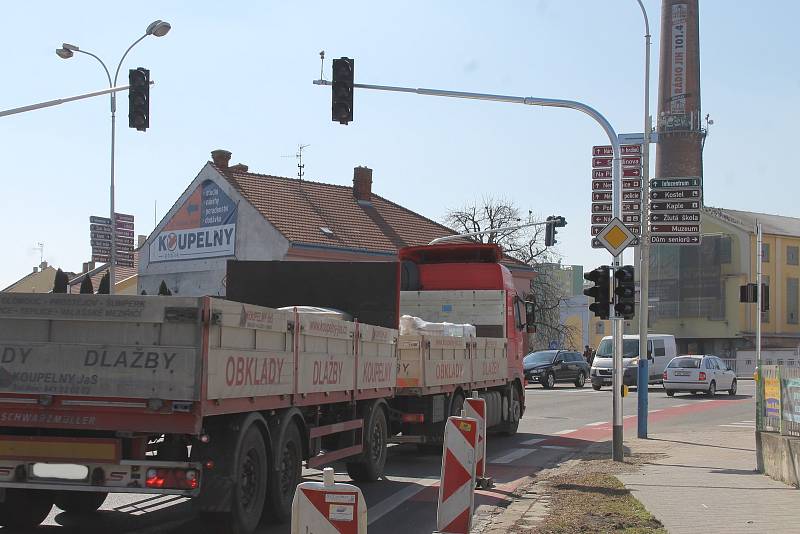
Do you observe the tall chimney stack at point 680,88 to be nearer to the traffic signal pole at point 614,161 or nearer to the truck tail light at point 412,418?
the traffic signal pole at point 614,161

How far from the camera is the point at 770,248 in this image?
80.4m

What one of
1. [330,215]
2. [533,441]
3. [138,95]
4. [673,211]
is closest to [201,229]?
[330,215]

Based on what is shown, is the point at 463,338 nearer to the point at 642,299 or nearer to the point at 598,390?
the point at 642,299

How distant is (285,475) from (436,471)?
5.40 metres

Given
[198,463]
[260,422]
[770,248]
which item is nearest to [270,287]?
[260,422]

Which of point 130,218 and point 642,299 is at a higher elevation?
point 130,218

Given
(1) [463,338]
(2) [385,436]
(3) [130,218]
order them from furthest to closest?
(3) [130,218] → (1) [463,338] → (2) [385,436]

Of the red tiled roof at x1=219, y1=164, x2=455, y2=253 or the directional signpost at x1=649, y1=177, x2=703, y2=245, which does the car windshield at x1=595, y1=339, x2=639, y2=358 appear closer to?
the red tiled roof at x1=219, y1=164, x2=455, y2=253

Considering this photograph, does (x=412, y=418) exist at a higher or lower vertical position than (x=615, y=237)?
lower

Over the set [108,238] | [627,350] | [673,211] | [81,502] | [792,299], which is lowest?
[81,502]

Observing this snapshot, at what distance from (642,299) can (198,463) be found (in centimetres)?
1331

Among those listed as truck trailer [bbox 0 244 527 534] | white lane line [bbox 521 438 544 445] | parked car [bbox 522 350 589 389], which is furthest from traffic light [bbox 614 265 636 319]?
parked car [bbox 522 350 589 389]

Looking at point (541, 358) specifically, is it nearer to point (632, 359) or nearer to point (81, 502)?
point (632, 359)

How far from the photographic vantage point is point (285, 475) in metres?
9.59
